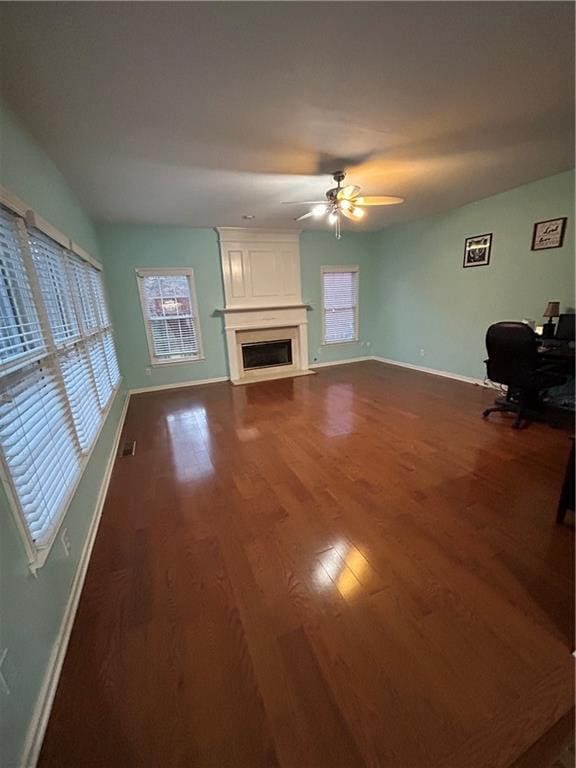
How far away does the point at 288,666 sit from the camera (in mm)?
1205

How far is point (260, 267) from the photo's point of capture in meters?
5.50

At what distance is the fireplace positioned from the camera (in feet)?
18.9

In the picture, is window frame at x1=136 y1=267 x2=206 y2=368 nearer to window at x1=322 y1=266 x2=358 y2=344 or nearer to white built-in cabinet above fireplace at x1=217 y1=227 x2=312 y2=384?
white built-in cabinet above fireplace at x1=217 y1=227 x2=312 y2=384

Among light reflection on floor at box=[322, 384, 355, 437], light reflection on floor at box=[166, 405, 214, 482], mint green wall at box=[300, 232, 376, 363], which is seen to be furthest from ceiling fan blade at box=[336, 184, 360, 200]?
mint green wall at box=[300, 232, 376, 363]

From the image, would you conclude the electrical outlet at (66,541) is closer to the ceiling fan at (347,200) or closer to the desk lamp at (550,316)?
the ceiling fan at (347,200)

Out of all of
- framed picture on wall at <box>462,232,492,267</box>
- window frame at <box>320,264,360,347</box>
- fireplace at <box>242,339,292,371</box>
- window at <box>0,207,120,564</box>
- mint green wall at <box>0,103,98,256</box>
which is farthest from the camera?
window frame at <box>320,264,360,347</box>

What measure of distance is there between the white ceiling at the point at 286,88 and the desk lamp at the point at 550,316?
57.5 inches

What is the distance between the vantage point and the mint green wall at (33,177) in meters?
1.68

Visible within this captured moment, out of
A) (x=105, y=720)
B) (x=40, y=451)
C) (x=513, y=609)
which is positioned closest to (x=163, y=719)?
(x=105, y=720)

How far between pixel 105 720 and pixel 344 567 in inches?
44.7

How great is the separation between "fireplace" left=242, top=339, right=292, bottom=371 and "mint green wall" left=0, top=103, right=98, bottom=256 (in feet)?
10.5

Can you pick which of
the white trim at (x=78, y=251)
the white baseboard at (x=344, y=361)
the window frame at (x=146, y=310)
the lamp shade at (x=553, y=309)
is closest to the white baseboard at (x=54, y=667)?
the white trim at (x=78, y=251)

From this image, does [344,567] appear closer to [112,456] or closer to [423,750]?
[423,750]

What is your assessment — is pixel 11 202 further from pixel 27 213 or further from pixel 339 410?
pixel 339 410
